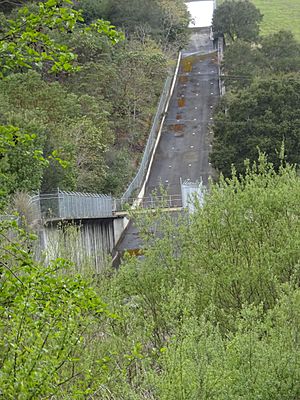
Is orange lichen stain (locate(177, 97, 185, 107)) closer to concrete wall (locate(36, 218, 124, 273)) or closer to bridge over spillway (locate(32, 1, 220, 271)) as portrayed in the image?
bridge over spillway (locate(32, 1, 220, 271))

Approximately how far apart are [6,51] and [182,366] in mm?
4949

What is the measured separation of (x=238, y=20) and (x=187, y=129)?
65.0ft

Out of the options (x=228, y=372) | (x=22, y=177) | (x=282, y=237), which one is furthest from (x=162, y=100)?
(x=228, y=372)

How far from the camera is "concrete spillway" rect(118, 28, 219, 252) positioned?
57.5 metres

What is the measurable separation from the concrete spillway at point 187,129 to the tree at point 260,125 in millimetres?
4285

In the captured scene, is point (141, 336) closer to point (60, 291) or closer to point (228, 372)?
point (228, 372)

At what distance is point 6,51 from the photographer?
28.1 feet

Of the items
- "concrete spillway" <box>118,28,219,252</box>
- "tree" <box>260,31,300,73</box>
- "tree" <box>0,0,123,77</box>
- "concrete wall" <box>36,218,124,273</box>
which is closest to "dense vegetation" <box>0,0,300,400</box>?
"tree" <box>0,0,123,77</box>

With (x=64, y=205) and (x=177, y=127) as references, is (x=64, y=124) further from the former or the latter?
(x=177, y=127)

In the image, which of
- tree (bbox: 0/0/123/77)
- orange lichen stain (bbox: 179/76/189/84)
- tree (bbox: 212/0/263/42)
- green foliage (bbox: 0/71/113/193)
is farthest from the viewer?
orange lichen stain (bbox: 179/76/189/84)

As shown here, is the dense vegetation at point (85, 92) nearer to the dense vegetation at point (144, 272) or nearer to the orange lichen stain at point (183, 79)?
the dense vegetation at point (144, 272)

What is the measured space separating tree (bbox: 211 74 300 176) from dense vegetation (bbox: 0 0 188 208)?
6.71 metres

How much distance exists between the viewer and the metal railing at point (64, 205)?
116 feet

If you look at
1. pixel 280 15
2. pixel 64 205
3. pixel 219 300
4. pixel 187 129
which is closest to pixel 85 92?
pixel 187 129
